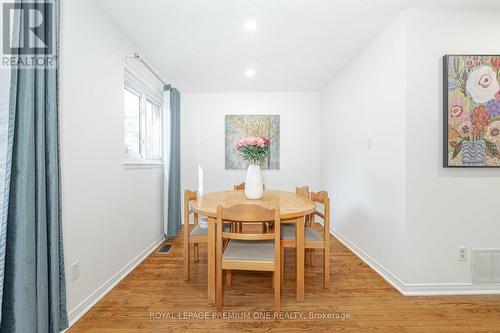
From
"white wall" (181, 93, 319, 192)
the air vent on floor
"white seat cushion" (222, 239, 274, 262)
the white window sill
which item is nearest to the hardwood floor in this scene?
"white seat cushion" (222, 239, 274, 262)

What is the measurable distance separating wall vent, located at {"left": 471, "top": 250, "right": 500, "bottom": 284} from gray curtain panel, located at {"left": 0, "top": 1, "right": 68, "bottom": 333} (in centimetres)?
304

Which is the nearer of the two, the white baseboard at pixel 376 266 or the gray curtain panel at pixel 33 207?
the gray curtain panel at pixel 33 207

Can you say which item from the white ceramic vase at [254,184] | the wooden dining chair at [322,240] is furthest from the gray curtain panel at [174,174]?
the wooden dining chair at [322,240]

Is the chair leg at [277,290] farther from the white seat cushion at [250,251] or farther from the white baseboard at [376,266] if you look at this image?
the white baseboard at [376,266]

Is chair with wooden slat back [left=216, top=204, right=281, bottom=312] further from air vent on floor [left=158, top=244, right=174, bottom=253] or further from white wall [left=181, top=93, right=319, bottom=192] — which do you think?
white wall [left=181, top=93, right=319, bottom=192]

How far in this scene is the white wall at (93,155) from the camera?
1587mm

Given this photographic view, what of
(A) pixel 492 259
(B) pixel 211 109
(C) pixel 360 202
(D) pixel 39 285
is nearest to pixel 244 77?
(B) pixel 211 109

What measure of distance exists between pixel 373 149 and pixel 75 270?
9.05 ft

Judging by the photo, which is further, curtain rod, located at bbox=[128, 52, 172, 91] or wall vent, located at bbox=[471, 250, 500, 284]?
curtain rod, located at bbox=[128, 52, 172, 91]

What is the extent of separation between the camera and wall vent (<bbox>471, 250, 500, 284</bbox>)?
1.94 m

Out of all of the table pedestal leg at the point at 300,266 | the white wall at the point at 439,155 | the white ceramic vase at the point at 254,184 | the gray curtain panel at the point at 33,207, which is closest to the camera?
the gray curtain panel at the point at 33,207

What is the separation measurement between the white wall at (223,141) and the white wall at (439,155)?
7.17 feet

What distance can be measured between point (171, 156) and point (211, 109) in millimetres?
1167

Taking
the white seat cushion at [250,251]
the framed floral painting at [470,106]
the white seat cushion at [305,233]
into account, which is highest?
the framed floral painting at [470,106]
